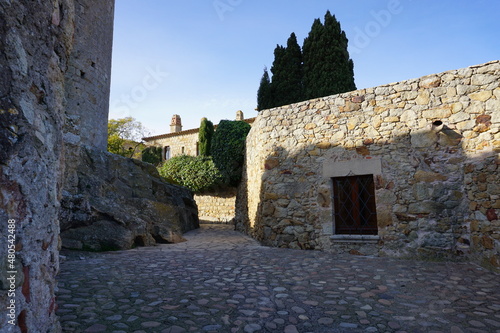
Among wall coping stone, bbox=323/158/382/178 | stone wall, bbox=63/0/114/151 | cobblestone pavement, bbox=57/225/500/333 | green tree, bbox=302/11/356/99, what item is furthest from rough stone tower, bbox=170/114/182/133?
cobblestone pavement, bbox=57/225/500/333

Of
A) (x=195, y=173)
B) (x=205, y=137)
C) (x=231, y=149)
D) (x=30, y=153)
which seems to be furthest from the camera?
(x=205, y=137)

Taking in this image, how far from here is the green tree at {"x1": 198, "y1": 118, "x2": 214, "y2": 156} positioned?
20.8m

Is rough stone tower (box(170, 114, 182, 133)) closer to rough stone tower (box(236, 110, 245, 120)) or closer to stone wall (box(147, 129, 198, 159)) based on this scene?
stone wall (box(147, 129, 198, 159))

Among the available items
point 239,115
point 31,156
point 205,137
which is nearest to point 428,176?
point 31,156

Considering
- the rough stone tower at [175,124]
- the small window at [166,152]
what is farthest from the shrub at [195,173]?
the rough stone tower at [175,124]

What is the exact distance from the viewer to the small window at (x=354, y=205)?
5.82 meters

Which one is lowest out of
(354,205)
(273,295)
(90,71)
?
(273,295)

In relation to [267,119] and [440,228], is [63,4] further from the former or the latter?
[440,228]

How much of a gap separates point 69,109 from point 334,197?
8.29 metres

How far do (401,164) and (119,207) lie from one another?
19.4ft

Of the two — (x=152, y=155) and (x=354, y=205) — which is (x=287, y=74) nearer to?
(x=354, y=205)

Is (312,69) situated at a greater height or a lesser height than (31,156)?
greater

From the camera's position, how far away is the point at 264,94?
1495 centimetres

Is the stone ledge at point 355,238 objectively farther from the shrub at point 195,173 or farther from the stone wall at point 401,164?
the shrub at point 195,173
